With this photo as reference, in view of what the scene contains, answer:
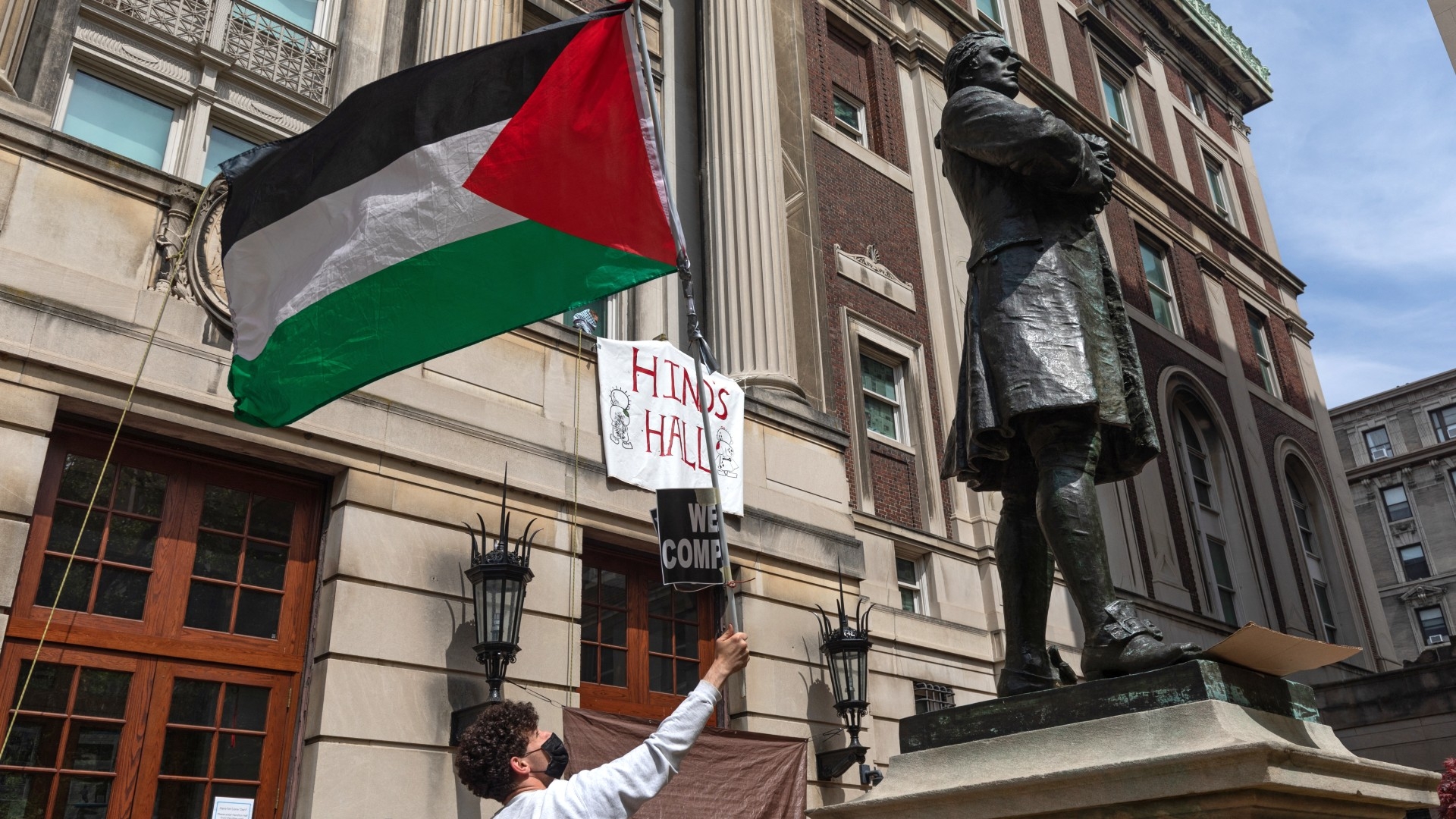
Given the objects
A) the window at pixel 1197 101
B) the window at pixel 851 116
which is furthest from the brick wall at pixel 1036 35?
the window at pixel 1197 101

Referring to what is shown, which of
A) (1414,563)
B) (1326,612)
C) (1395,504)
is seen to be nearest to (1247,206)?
(1326,612)

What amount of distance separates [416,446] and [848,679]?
17.7 feet

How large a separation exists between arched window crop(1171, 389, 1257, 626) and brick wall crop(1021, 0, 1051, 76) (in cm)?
828

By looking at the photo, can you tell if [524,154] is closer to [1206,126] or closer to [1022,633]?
[1022,633]

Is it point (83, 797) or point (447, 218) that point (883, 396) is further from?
point (83, 797)

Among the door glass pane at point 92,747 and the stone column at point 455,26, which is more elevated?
the stone column at point 455,26

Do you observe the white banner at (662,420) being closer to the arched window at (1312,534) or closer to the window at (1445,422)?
the arched window at (1312,534)

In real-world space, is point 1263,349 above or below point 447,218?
above

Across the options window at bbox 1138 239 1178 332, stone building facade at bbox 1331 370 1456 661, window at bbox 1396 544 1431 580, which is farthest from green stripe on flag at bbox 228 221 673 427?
window at bbox 1396 544 1431 580

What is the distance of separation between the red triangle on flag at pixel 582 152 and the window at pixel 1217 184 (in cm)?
3009

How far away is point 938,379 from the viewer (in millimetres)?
18406

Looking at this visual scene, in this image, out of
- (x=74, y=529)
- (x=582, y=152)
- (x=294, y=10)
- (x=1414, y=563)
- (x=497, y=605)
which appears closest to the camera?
(x=582, y=152)

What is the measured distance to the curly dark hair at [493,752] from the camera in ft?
11.1

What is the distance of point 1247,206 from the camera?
34062mm
